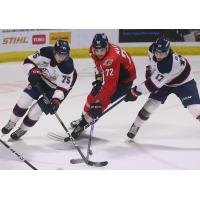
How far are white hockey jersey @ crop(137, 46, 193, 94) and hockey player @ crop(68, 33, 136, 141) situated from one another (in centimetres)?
17

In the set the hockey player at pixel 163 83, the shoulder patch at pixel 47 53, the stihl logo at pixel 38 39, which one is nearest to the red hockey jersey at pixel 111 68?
the hockey player at pixel 163 83

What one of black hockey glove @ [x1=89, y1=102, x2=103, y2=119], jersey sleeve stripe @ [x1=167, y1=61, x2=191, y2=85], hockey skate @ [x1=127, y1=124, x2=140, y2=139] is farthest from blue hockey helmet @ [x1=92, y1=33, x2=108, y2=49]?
hockey skate @ [x1=127, y1=124, x2=140, y2=139]

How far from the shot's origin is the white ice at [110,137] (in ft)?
9.61

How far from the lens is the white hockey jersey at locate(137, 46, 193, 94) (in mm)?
2998

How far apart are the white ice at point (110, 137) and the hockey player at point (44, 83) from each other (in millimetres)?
159

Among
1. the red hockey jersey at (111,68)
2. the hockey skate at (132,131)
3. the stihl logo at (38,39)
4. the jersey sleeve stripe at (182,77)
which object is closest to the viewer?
the red hockey jersey at (111,68)

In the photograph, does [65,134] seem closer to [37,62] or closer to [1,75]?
[37,62]

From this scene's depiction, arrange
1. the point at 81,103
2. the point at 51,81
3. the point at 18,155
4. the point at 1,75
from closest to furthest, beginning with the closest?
the point at 18,155 < the point at 51,81 < the point at 81,103 < the point at 1,75

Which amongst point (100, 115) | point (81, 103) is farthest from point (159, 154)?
point (81, 103)

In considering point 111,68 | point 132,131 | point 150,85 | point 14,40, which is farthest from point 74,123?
point 14,40

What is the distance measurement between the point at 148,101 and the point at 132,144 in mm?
285

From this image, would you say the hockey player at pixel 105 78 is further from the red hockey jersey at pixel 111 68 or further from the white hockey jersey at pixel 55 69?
the white hockey jersey at pixel 55 69

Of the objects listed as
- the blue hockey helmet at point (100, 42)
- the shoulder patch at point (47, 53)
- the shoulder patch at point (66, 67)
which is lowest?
the shoulder patch at point (66, 67)

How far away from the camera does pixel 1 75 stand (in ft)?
12.4
